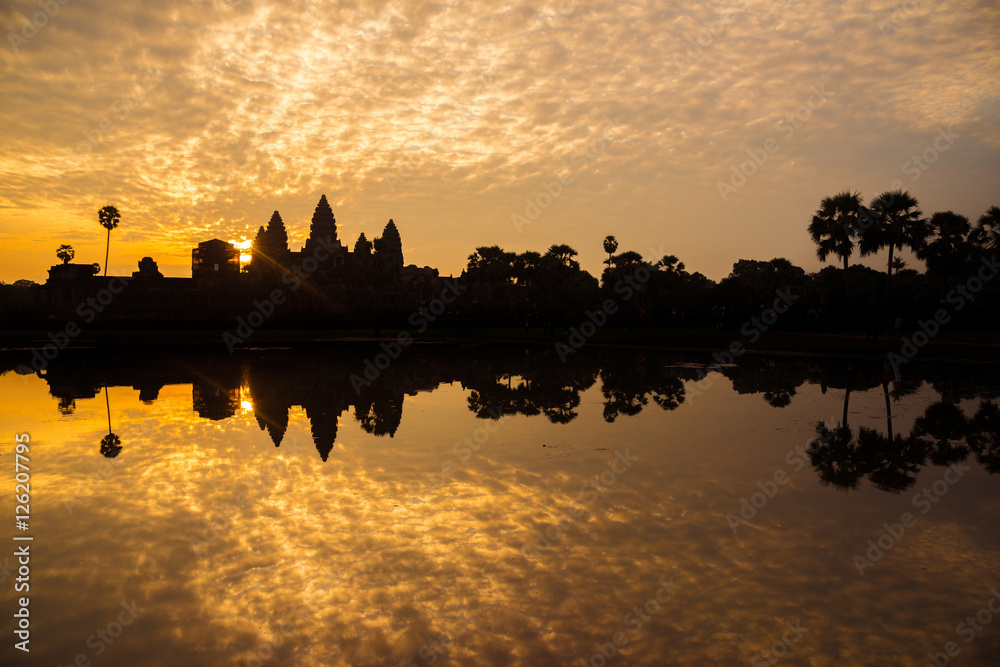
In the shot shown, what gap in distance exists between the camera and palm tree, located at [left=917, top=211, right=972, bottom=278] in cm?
4797

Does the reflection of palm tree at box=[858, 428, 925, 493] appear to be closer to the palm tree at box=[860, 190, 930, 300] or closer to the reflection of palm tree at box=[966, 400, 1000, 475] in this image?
the reflection of palm tree at box=[966, 400, 1000, 475]

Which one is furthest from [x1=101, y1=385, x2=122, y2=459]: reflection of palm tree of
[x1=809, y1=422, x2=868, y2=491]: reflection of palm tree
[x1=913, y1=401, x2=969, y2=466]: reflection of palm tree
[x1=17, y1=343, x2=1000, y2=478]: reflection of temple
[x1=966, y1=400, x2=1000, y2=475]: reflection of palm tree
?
[x1=966, y1=400, x2=1000, y2=475]: reflection of palm tree

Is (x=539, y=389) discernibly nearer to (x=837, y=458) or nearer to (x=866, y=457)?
(x=837, y=458)

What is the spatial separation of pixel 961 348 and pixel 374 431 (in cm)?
3064

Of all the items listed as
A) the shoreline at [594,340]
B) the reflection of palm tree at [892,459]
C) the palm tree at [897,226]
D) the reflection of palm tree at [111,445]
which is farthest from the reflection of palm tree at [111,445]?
the palm tree at [897,226]

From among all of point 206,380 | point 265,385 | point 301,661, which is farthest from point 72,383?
point 301,661

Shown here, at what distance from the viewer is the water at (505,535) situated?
4.71 meters

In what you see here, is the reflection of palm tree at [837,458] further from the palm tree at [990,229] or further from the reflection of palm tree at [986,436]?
the palm tree at [990,229]

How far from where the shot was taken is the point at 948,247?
1898 inches

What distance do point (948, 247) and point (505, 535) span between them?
5464 cm

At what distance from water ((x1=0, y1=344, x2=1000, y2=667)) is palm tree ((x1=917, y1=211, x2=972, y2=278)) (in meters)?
42.0

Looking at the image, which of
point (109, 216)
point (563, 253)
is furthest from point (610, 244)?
point (109, 216)

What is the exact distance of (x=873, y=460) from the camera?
9.83 m

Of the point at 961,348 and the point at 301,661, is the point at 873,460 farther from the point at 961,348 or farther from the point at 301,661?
the point at 961,348
